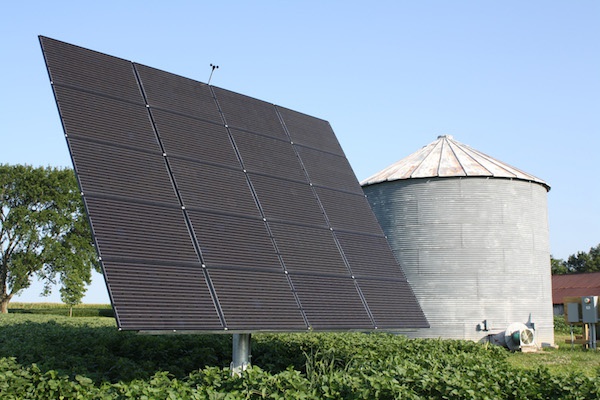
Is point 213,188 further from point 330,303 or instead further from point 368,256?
point 368,256

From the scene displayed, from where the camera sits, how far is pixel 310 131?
14.0 meters

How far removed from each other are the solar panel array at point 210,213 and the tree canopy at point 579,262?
259 ft

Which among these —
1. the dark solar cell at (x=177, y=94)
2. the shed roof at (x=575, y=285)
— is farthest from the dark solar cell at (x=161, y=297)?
the shed roof at (x=575, y=285)

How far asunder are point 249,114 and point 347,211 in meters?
2.68

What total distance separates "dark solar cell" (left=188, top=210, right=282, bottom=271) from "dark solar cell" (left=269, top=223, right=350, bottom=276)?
0.92 ft

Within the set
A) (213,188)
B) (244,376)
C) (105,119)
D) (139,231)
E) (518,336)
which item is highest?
(105,119)

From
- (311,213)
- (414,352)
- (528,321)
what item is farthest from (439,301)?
(311,213)

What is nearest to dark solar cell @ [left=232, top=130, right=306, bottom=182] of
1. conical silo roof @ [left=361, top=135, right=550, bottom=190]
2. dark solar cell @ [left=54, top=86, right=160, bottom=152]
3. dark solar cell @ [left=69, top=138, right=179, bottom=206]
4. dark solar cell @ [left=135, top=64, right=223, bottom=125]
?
dark solar cell @ [left=135, top=64, right=223, bottom=125]

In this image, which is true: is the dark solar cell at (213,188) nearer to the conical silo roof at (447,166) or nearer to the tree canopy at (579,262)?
the conical silo roof at (447,166)

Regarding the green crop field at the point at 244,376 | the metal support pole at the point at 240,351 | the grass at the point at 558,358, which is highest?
the metal support pole at the point at 240,351

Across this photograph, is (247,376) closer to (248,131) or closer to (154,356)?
(154,356)

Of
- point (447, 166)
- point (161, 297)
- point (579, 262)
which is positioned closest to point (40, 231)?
point (447, 166)

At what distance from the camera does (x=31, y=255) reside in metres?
55.8

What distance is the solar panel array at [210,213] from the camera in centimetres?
826
